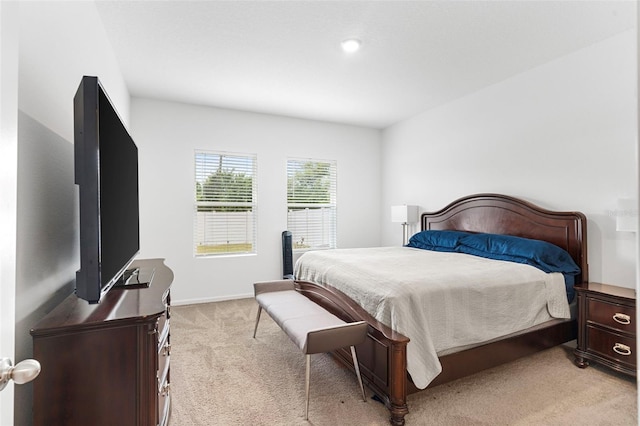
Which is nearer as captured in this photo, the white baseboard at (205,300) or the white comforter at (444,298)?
the white comforter at (444,298)

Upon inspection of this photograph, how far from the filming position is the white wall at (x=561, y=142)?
2.61 m

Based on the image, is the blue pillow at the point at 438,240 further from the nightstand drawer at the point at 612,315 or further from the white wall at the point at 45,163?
the white wall at the point at 45,163

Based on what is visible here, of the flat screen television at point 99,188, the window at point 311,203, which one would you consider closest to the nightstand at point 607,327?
the flat screen television at point 99,188

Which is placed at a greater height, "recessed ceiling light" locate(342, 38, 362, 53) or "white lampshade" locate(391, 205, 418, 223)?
"recessed ceiling light" locate(342, 38, 362, 53)

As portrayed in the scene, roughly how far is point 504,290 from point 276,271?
10.4 ft

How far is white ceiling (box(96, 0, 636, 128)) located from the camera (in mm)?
2287

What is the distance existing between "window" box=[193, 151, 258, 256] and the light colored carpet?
1.79 metres

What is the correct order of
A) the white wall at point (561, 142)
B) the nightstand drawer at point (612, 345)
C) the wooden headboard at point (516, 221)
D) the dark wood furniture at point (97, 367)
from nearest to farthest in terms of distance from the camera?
1. the dark wood furniture at point (97, 367)
2. the nightstand drawer at point (612, 345)
3. the white wall at point (561, 142)
4. the wooden headboard at point (516, 221)

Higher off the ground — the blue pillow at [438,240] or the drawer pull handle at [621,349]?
the blue pillow at [438,240]

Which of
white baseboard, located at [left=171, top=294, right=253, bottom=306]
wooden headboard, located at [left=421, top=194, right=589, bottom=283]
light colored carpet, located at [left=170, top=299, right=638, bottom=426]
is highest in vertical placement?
wooden headboard, located at [left=421, top=194, right=589, bottom=283]

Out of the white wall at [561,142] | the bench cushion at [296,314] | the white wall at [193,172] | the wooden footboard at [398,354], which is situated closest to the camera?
the wooden footboard at [398,354]

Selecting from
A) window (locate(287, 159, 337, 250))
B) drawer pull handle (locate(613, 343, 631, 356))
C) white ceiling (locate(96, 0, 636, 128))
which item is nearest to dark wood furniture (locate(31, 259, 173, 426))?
white ceiling (locate(96, 0, 636, 128))

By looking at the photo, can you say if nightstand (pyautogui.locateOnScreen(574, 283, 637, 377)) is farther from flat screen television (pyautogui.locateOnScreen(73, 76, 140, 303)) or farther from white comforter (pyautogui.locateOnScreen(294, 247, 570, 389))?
flat screen television (pyautogui.locateOnScreen(73, 76, 140, 303))

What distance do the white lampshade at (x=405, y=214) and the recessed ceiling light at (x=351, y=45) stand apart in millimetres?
2408
